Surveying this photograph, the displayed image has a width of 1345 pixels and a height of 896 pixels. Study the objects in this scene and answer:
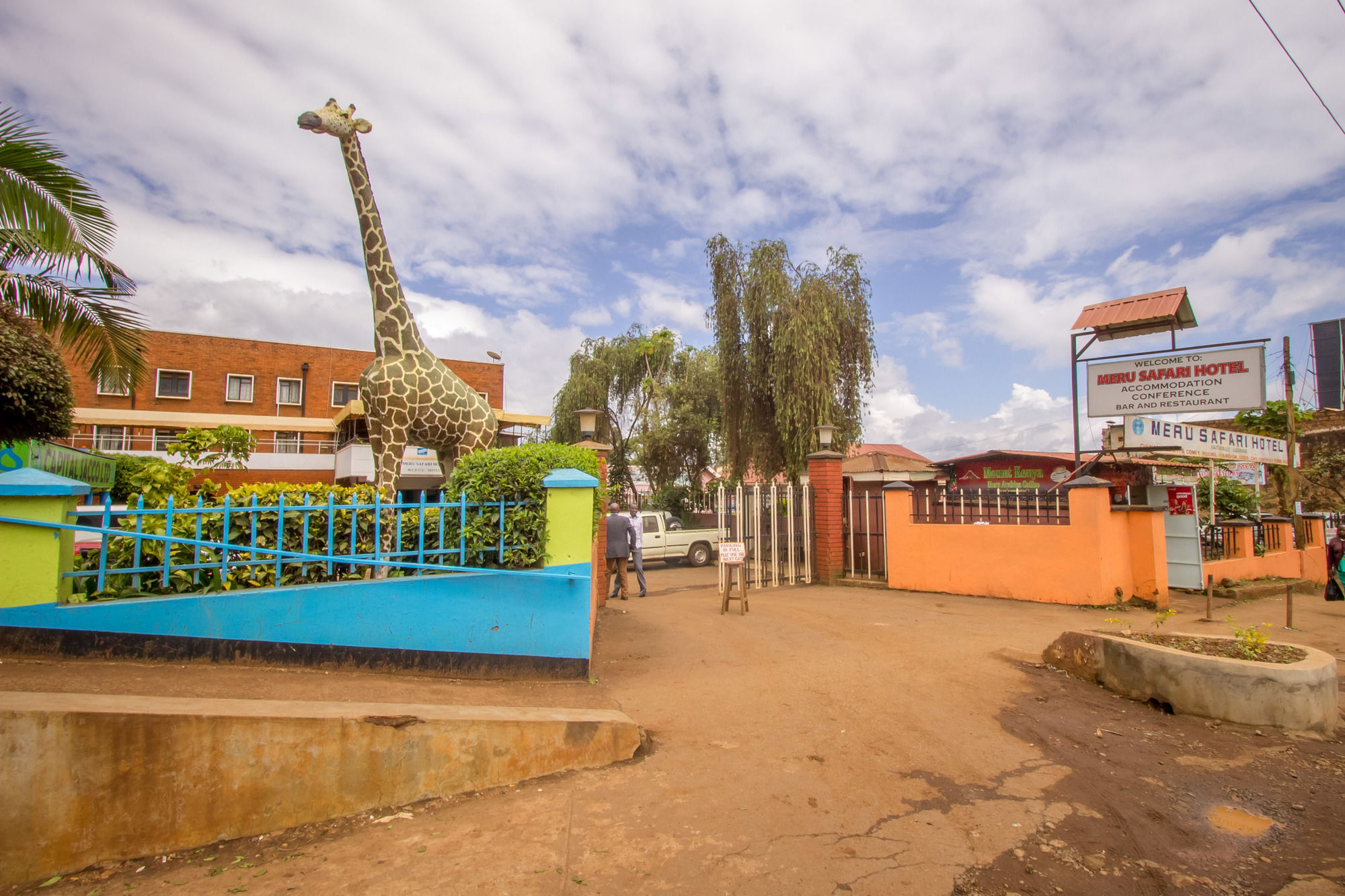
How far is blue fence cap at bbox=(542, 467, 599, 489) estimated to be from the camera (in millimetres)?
5680

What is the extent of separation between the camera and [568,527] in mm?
5699

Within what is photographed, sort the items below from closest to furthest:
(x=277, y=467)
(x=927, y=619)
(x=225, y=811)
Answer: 1. (x=225, y=811)
2. (x=927, y=619)
3. (x=277, y=467)

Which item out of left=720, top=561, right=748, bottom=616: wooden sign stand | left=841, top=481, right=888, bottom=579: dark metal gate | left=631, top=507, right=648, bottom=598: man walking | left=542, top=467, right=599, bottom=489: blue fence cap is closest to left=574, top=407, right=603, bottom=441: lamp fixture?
left=631, top=507, right=648, bottom=598: man walking

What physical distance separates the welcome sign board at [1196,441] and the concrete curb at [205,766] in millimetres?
11993

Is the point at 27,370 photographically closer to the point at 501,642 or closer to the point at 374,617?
the point at 374,617

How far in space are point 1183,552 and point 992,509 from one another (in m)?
3.80

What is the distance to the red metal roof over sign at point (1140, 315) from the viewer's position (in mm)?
12211

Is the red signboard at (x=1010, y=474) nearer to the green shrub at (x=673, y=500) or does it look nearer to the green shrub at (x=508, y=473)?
the green shrub at (x=673, y=500)

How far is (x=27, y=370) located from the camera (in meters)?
5.50

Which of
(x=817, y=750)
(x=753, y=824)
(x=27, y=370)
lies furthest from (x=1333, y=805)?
(x=27, y=370)

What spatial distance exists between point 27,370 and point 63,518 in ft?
5.78

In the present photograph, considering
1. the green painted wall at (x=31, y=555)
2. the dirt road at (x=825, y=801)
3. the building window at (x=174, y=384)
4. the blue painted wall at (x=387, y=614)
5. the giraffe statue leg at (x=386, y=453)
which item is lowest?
the dirt road at (x=825, y=801)

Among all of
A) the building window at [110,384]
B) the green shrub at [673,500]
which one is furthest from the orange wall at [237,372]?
the building window at [110,384]

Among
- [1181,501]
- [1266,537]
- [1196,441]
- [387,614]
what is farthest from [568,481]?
[1266,537]
